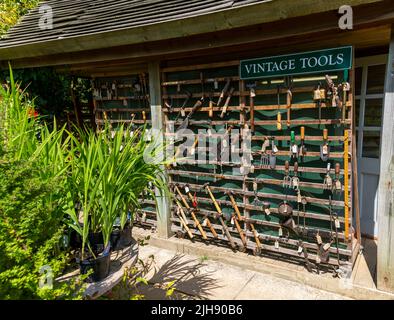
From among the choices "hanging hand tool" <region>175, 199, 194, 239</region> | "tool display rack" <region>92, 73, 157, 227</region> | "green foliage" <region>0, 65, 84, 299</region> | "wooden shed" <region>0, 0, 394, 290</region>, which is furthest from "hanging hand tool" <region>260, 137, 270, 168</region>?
"green foliage" <region>0, 65, 84, 299</region>

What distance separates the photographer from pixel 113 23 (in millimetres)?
3098

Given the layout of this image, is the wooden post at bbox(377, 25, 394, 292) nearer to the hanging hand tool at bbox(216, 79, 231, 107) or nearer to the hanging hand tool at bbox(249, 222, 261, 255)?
the hanging hand tool at bbox(249, 222, 261, 255)

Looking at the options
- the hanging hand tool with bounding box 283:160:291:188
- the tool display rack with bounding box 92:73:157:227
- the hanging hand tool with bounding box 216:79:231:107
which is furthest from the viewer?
the tool display rack with bounding box 92:73:157:227

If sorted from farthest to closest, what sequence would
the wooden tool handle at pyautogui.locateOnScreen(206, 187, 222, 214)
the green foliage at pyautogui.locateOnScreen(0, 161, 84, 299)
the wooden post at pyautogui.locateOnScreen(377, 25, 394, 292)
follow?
the wooden tool handle at pyautogui.locateOnScreen(206, 187, 222, 214), the wooden post at pyautogui.locateOnScreen(377, 25, 394, 292), the green foliage at pyautogui.locateOnScreen(0, 161, 84, 299)

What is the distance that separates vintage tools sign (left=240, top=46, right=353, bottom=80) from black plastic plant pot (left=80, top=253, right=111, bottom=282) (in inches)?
81.0

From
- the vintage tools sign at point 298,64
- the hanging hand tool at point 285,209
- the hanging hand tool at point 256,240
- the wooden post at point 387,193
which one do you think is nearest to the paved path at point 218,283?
the hanging hand tool at point 256,240

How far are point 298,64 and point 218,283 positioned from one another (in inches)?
87.4

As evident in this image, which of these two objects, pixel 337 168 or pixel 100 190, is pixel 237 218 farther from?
pixel 100 190

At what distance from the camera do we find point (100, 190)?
5.97 ft

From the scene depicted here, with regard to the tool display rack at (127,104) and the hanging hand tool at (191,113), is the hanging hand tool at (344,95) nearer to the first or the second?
the hanging hand tool at (191,113)

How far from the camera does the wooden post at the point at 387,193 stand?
2.24 metres

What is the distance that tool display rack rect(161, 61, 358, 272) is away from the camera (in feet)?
8.63
